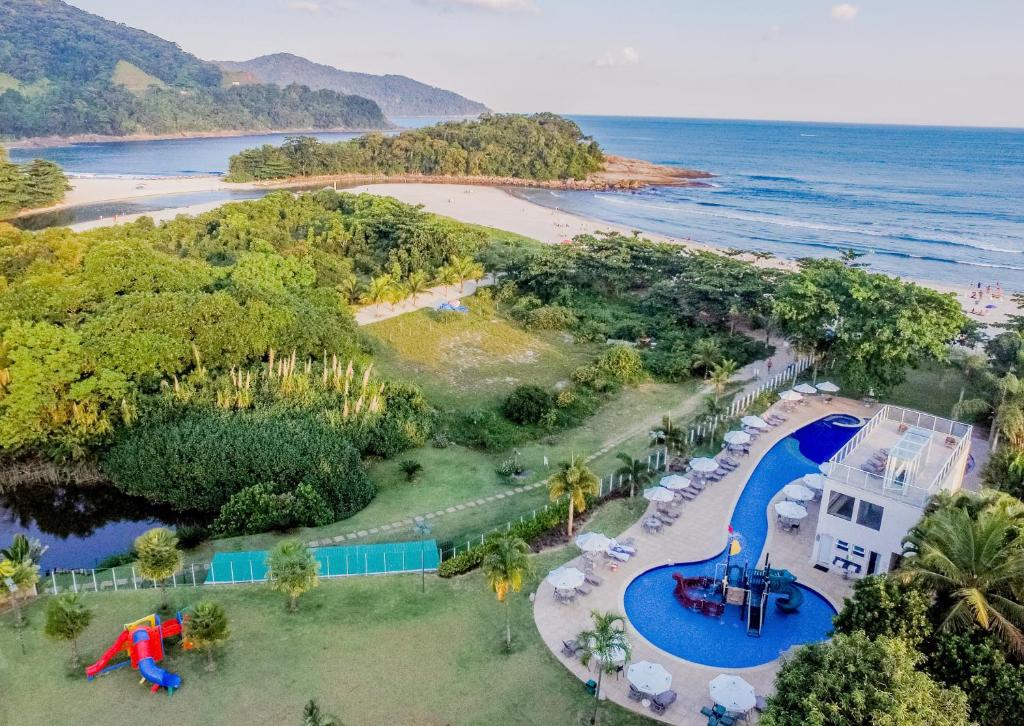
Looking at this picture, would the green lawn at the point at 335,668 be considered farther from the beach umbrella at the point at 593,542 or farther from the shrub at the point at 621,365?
the shrub at the point at 621,365

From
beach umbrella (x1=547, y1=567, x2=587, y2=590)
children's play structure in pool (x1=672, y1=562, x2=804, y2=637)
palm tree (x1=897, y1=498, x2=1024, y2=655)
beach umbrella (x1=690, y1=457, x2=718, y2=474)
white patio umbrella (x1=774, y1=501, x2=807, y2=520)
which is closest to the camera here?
palm tree (x1=897, y1=498, x2=1024, y2=655)

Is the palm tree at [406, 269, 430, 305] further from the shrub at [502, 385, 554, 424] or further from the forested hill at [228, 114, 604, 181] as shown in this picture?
the forested hill at [228, 114, 604, 181]

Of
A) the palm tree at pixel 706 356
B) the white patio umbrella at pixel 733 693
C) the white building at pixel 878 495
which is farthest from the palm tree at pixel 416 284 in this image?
the white patio umbrella at pixel 733 693

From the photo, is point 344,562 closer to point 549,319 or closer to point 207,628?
point 207,628

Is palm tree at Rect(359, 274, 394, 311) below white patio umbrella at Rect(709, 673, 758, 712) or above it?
above

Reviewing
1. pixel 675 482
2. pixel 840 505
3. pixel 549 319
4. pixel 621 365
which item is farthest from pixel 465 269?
pixel 840 505

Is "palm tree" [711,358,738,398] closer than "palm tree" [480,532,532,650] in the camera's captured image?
No

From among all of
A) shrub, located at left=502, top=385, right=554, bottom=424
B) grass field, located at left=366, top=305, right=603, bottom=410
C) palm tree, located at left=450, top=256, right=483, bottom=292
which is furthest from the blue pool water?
palm tree, located at left=450, top=256, right=483, bottom=292

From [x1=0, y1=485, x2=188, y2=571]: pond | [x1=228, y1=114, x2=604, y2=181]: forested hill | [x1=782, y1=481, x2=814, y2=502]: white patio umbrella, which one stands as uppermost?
[x1=228, y1=114, x2=604, y2=181]: forested hill
